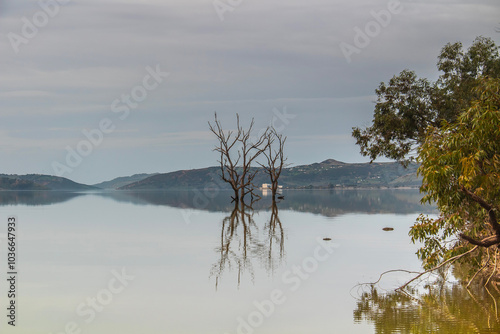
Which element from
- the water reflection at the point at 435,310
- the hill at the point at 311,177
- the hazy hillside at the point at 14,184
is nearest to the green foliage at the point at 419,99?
the water reflection at the point at 435,310

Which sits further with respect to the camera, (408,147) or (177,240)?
(408,147)

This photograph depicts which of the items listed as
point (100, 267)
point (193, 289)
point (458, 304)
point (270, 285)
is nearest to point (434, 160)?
point (458, 304)

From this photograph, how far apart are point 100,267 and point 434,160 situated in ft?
24.3

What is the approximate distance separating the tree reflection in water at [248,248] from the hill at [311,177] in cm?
13808

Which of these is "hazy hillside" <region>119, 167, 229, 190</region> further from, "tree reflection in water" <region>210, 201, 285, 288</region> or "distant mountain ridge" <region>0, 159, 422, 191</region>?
"tree reflection in water" <region>210, 201, 285, 288</region>

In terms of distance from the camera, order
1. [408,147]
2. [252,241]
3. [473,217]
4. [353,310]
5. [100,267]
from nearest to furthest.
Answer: [353,310] → [473,217] → [100,267] → [252,241] → [408,147]

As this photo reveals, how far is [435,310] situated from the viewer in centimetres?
886

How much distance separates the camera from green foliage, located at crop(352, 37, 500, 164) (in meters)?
18.7

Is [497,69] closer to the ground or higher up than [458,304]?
higher up

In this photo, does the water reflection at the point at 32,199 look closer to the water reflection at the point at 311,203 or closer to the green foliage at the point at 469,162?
the water reflection at the point at 311,203

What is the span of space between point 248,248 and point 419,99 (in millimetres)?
7610

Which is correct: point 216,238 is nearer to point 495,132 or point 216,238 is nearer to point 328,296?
point 328,296

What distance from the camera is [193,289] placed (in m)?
10.5

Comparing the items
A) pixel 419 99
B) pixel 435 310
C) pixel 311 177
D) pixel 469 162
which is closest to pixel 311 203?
pixel 419 99
